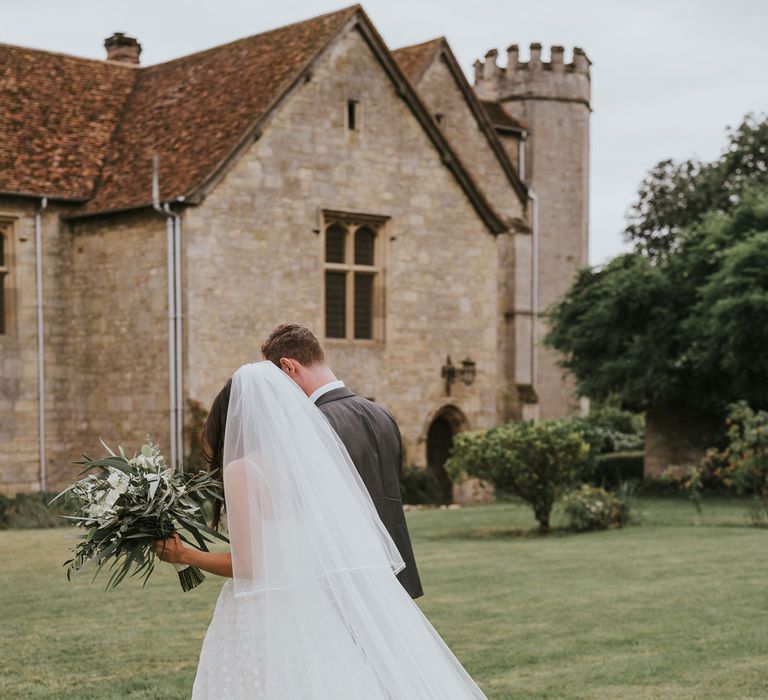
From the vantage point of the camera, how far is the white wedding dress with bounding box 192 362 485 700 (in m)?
5.04

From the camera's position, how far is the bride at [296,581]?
5.04m

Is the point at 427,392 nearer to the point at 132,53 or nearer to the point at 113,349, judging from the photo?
the point at 113,349

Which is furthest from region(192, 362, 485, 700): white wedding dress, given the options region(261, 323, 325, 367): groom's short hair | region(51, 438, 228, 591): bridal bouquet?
region(51, 438, 228, 591): bridal bouquet

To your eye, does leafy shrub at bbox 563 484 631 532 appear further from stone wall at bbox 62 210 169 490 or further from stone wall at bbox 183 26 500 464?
stone wall at bbox 62 210 169 490

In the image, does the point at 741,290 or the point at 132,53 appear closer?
the point at 741,290

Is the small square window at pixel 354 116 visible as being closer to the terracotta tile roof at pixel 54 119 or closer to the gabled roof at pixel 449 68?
the gabled roof at pixel 449 68

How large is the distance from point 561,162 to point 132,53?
45.4ft

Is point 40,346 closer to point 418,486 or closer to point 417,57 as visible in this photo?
point 418,486

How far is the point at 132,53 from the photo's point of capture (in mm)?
29766

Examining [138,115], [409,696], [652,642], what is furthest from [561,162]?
[409,696]

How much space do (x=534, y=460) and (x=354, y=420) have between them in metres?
13.1

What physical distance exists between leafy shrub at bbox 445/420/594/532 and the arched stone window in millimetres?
7450

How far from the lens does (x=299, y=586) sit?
5.09m

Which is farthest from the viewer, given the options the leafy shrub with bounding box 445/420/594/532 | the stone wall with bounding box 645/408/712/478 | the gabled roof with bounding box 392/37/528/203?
the stone wall with bounding box 645/408/712/478
